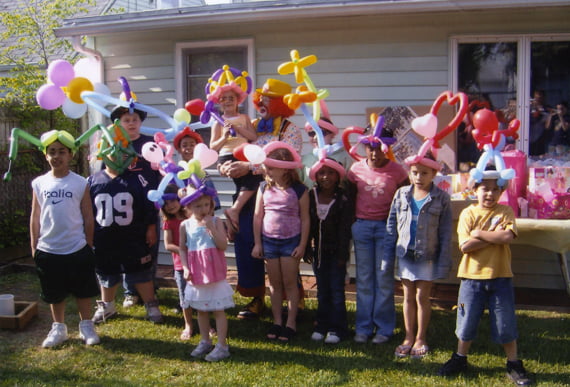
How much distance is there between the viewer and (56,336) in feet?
13.9

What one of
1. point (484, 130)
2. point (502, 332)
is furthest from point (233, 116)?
point (502, 332)

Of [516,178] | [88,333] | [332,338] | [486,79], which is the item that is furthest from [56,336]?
[486,79]

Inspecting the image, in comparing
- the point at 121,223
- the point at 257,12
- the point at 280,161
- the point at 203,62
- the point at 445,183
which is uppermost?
the point at 257,12

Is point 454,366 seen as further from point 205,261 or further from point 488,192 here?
point 205,261

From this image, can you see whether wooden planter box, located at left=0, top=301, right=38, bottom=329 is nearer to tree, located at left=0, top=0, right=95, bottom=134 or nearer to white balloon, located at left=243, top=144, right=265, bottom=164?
white balloon, located at left=243, top=144, right=265, bottom=164

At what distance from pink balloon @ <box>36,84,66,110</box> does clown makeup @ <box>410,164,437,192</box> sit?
2.64 m

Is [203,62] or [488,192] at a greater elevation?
[203,62]

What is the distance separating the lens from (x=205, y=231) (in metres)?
3.92

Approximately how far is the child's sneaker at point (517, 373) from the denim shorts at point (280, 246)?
164 cm

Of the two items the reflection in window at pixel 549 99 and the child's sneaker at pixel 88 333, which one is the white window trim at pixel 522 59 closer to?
the reflection in window at pixel 549 99

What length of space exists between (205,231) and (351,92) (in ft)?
8.81

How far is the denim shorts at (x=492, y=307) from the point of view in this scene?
3.46 metres

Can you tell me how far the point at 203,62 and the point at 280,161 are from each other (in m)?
2.88

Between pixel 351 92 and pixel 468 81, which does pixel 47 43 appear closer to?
pixel 351 92
